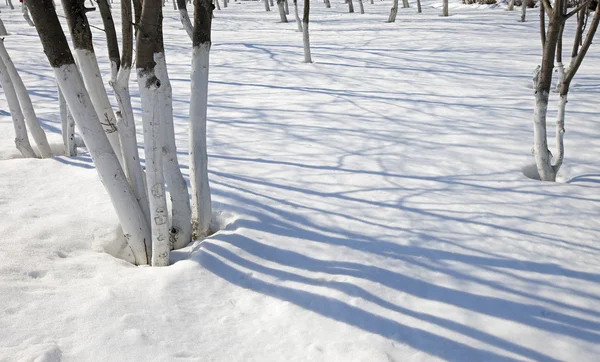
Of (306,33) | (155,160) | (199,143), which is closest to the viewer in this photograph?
(155,160)

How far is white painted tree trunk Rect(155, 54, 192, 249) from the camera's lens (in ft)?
9.02

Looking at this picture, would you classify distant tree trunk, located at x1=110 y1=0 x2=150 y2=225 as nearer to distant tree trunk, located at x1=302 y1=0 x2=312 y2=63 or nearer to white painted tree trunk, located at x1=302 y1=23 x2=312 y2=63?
distant tree trunk, located at x1=302 y1=0 x2=312 y2=63

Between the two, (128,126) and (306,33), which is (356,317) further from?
(306,33)

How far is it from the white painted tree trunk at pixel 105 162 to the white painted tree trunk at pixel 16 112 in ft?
9.37

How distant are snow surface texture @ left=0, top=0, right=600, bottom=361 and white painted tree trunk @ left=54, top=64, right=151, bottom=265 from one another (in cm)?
26

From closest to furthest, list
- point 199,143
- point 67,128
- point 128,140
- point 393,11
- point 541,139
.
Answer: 1. point 128,140
2. point 199,143
3. point 541,139
4. point 67,128
5. point 393,11

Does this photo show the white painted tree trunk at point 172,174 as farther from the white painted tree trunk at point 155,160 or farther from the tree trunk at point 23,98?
the tree trunk at point 23,98

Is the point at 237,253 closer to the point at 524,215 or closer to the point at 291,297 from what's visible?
the point at 291,297

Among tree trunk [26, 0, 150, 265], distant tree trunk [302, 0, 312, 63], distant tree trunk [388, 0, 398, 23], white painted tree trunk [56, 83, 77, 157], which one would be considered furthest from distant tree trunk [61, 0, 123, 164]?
distant tree trunk [388, 0, 398, 23]

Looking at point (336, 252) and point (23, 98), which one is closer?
point (336, 252)

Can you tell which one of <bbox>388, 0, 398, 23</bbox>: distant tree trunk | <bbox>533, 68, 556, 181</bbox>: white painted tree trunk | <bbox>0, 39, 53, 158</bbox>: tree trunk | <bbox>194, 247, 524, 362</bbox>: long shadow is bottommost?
<bbox>194, 247, 524, 362</bbox>: long shadow

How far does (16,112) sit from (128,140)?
2774mm

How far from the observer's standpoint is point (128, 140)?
3221 millimetres

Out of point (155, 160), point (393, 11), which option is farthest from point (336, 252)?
point (393, 11)
